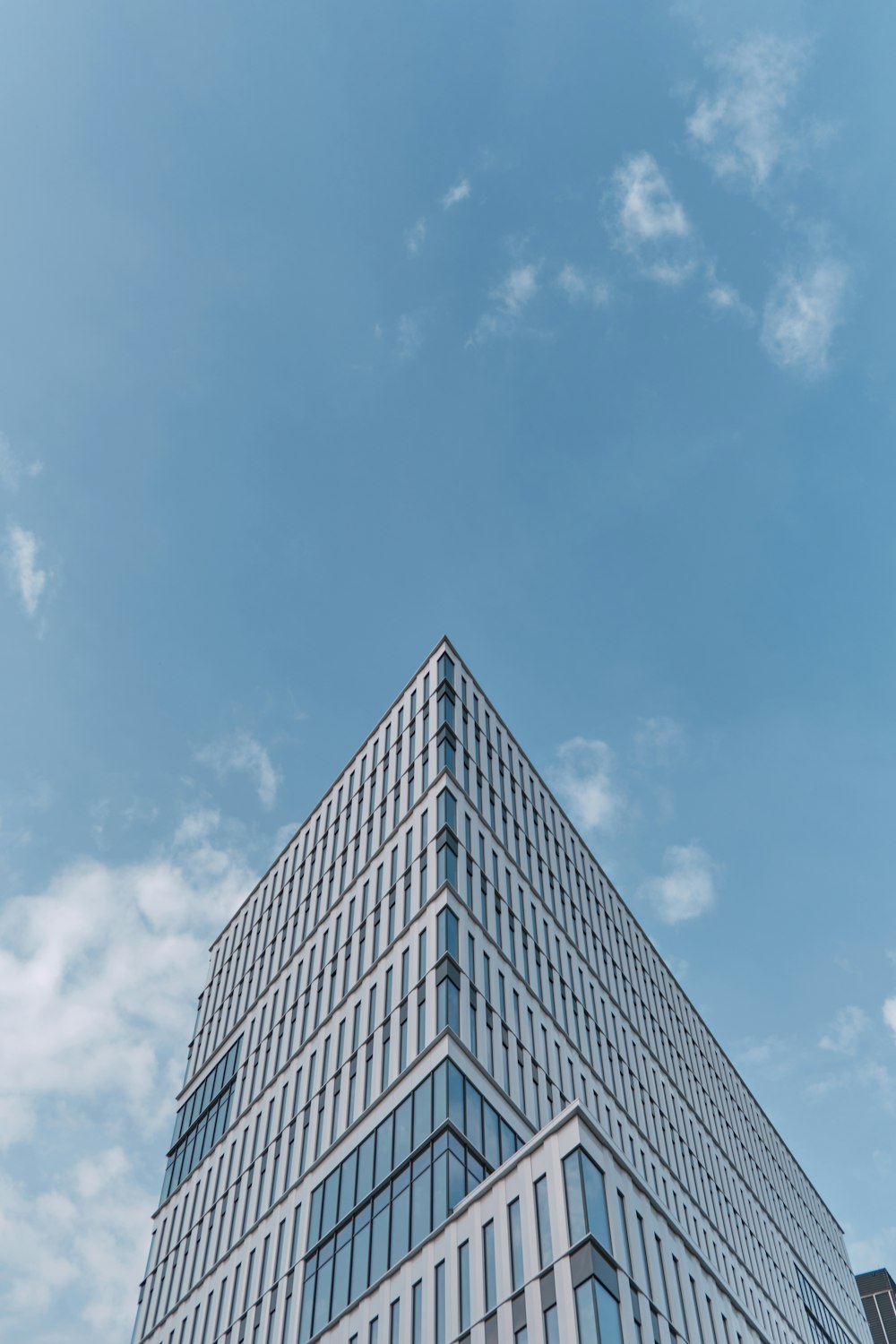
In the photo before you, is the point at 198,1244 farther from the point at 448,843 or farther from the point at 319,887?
the point at 448,843

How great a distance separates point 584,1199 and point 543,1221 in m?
1.72

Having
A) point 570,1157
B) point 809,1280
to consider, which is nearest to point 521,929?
point 570,1157

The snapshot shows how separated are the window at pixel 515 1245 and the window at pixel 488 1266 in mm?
953

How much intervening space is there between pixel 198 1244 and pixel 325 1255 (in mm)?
15232

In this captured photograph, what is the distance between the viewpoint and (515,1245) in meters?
33.9

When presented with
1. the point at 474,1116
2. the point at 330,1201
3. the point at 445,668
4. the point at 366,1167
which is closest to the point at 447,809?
the point at 445,668

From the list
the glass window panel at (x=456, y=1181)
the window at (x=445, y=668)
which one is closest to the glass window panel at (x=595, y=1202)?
the glass window panel at (x=456, y=1181)

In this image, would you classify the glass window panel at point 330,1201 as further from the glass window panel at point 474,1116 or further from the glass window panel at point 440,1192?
the glass window panel at point 474,1116

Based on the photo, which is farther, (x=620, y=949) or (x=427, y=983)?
(x=620, y=949)

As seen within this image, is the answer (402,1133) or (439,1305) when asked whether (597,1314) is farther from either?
(402,1133)

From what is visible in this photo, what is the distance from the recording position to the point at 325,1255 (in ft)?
146

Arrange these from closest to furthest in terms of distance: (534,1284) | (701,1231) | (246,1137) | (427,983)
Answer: (534,1284) → (427,983) → (246,1137) → (701,1231)

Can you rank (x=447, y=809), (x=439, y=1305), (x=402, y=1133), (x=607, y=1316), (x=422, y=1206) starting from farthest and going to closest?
(x=447, y=809)
(x=402, y=1133)
(x=422, y=1206)
(x=439, y=1305)
(x=607, y=1316)

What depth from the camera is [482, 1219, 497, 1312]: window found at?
110 ft
